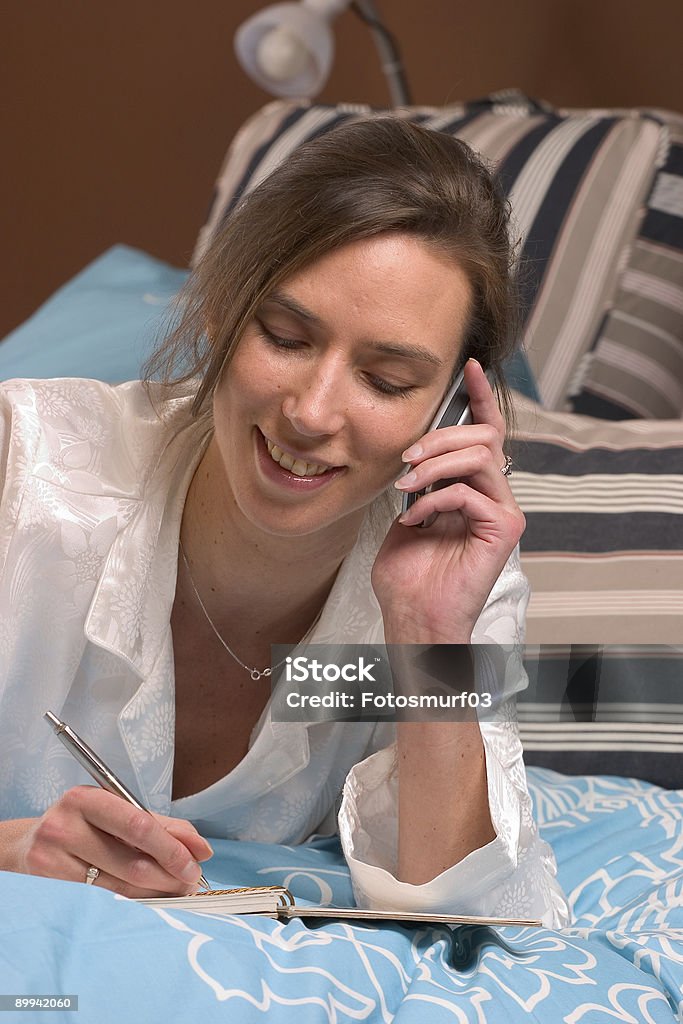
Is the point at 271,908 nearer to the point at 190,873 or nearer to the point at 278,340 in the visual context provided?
the point at 190,873

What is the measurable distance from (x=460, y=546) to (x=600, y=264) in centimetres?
83

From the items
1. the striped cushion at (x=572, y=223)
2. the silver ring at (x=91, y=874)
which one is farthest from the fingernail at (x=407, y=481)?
the striped cushion at (x=572, y=223)

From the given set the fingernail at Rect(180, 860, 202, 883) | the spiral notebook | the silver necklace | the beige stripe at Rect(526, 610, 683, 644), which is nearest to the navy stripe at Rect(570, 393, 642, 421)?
the beige stripe at Rect(526, 610, 683, 644)

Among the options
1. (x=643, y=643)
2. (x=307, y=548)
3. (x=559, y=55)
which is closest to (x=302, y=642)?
(x=307, y=548)

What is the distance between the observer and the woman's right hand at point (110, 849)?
76 cm

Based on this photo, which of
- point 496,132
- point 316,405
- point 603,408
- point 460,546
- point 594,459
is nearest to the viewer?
point 316,405

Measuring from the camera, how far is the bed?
69 centimetres

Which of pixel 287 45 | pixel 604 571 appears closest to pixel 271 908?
pixel 604 571

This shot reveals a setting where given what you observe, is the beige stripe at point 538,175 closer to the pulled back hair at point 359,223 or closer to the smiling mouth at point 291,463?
the pulled back hair at point 359,223

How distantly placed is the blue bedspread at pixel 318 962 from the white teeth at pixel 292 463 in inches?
13.1

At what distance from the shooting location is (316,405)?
33.8 inches

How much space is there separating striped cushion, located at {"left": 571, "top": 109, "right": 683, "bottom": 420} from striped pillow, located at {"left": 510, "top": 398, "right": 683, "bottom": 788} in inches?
12.5

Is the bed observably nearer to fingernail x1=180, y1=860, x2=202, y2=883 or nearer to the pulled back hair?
fingernail x1=180, y1=860, x2=202, y2=883

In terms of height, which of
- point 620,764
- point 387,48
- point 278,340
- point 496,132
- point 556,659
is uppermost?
point 387,48
